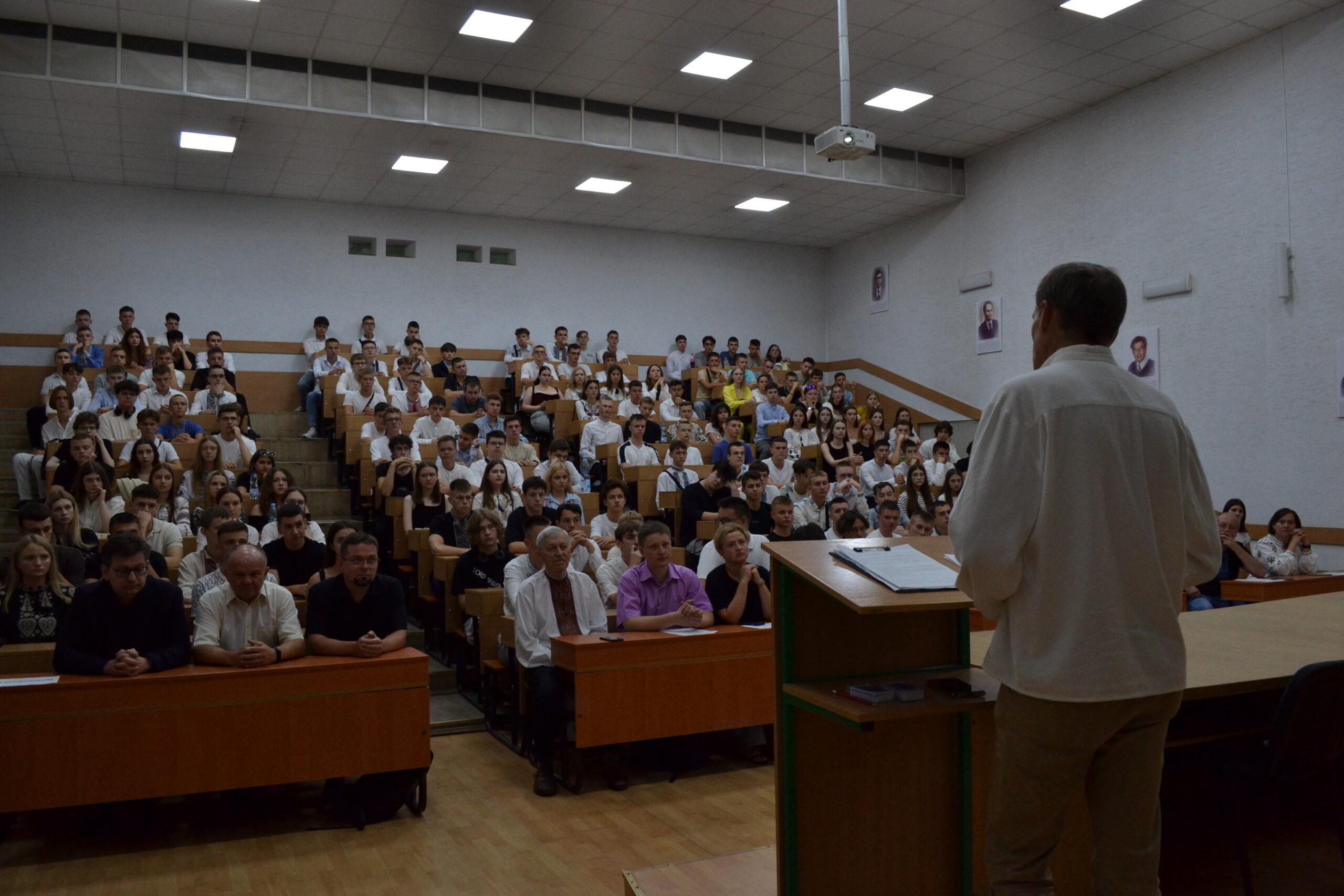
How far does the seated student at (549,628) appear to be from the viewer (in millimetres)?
4305

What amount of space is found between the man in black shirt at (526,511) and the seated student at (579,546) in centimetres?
38

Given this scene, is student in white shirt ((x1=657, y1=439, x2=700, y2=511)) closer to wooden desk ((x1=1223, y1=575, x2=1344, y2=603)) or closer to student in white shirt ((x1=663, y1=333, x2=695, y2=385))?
wooden desk ((x1=1223, y1=575, x2=1344, y2=603))

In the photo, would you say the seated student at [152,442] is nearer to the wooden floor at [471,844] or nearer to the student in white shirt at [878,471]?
the wooden floor at [471,844]

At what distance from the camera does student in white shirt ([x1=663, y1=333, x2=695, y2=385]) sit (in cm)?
1245

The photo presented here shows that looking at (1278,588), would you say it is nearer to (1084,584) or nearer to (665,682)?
(665,682)

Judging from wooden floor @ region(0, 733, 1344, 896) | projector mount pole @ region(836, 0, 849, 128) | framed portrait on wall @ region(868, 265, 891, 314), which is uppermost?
projector mount pole @ region(836, 0, 849, 128)

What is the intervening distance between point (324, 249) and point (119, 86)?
3.53m

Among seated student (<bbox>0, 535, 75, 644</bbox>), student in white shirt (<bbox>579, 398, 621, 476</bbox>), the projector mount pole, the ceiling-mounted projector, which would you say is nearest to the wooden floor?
seated student (<bbox>0, 535, 75, 644</bbox>)

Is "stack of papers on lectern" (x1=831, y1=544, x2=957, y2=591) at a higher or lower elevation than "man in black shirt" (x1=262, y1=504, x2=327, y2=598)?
higher

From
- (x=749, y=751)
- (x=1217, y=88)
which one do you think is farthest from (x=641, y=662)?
(x=1217, y=88)

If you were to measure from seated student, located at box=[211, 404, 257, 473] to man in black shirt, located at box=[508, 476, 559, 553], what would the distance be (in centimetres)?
247

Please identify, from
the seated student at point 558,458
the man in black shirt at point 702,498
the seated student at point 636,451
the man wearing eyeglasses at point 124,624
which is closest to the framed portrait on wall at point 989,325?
the seated student at point 636,451

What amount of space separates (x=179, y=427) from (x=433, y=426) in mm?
1991

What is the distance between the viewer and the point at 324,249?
11.1m
